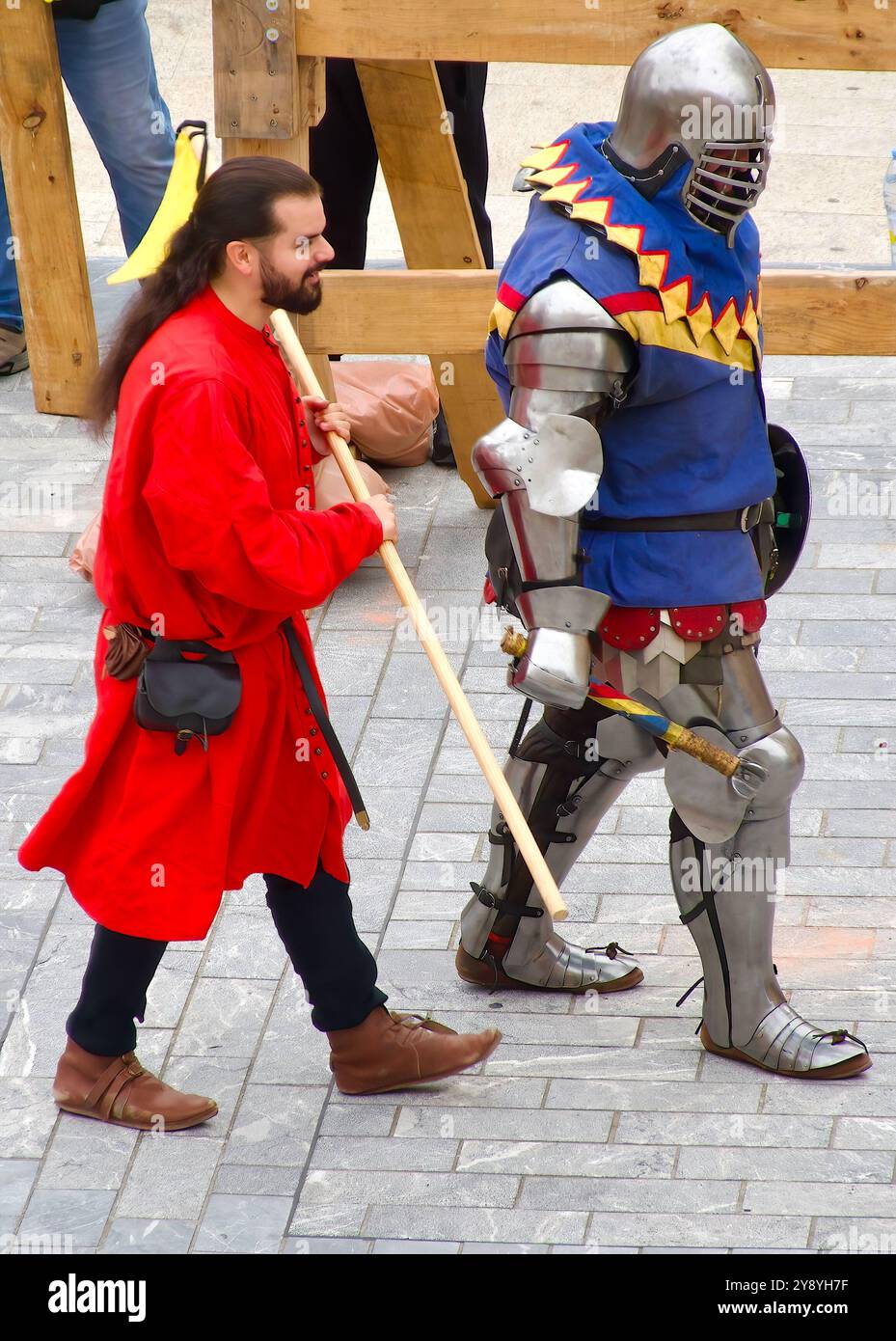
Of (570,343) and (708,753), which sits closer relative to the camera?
(570,343)

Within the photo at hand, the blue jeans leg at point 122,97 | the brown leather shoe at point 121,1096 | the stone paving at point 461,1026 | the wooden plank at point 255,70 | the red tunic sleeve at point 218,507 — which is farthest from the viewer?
the blue jeans leg at point 122,97

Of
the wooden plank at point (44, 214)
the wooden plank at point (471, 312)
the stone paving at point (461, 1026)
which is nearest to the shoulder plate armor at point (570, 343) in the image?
the stone paving at point (461, 1026)

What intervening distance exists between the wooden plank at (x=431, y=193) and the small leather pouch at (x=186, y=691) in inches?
82.9

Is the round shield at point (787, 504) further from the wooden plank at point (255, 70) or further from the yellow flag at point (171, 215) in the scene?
the wooden plank at point (255, 70)

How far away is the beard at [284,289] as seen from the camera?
2971 millimetres

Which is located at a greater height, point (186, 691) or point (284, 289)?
point (284, 289)

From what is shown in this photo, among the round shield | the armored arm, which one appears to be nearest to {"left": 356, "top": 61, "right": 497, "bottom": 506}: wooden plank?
the round shield

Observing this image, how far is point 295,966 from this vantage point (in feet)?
11.1

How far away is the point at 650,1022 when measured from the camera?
147 inches

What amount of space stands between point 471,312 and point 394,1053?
6.95ft

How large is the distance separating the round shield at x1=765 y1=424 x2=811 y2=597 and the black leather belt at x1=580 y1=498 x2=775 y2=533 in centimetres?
21

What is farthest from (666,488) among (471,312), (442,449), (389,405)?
(442,449)

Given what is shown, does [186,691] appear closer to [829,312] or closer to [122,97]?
[829,312]
